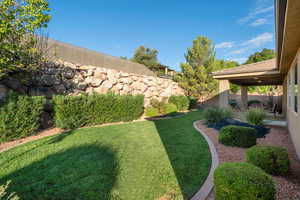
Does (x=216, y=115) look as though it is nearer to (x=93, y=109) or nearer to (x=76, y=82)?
(x=93, y=109)

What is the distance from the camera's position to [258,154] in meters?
2.86

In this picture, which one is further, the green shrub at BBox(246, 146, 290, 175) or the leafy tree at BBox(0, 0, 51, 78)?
the leafy tree at BBox(0, 0, 51, 78)

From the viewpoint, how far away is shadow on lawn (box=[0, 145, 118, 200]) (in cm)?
247

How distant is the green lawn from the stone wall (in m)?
3.75

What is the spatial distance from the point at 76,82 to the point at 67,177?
738cm

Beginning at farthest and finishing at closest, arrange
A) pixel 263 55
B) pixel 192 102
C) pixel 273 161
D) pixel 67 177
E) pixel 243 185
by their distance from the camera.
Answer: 1. pixel 263 55
2. pixel 192 102
3. pixel 67 177
4. pixel 273 161
5. pixel 243 185

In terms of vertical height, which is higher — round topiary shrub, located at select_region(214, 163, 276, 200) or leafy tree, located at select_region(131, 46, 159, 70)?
leafy tree, located at select_region(131, 46, 159, 70)

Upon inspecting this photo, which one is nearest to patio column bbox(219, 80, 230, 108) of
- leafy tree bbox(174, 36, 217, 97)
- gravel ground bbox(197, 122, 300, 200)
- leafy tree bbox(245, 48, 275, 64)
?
gravel ground bbox(197, 122, 300, 200)

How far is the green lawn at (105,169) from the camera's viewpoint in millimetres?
2520

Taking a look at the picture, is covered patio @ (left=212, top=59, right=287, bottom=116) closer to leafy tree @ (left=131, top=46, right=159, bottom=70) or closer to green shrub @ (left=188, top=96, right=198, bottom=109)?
green shrub @ (left=188, top=96, right=198, bottom=109)

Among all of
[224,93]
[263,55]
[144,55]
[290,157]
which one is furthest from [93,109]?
[263,55]

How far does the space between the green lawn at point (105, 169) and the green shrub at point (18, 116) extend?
962mm

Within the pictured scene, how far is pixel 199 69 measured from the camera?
17188mm

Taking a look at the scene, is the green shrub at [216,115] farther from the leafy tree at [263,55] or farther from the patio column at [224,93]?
the leafy tree at [263,55]
